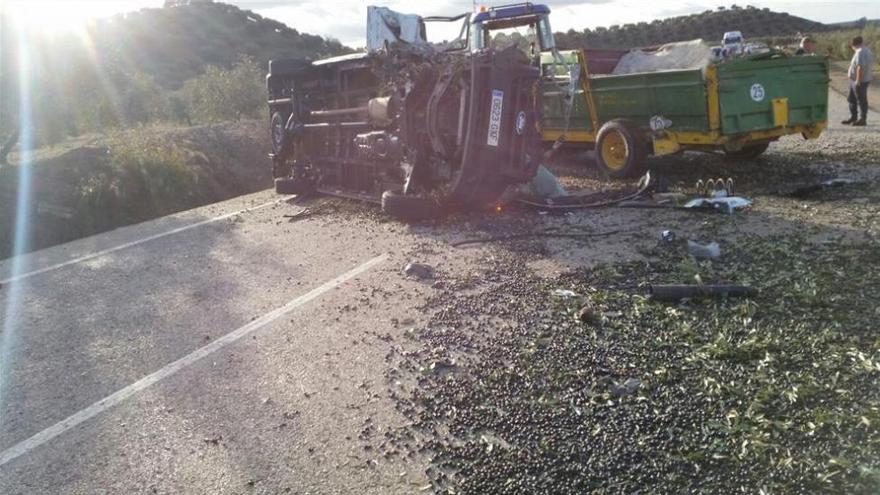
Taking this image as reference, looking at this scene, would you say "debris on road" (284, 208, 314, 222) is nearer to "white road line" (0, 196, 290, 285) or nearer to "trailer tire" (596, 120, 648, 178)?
"white road line" (0, 196, 290, 285)

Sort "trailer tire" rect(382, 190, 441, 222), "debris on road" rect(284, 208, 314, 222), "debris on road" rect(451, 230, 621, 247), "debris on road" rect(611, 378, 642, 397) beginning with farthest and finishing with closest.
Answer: "debris on road" rect(284, 208, 314, 222) → "trailer tire" rect(382, 190, 441, 222) → "debris on road" rect(451, 230, 621, 247) → "debris on road" rect(611, 378, 642, 397)

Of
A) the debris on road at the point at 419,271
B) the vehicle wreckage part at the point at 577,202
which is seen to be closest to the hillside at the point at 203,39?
the vehicle wreckage part at the point at 577,202

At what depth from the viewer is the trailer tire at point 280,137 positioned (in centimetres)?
1157

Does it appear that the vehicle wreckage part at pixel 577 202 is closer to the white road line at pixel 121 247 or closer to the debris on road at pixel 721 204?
the debris on road at pixel 721 204

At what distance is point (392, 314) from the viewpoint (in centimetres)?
577

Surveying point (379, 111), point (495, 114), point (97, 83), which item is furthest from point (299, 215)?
point (97, 83)

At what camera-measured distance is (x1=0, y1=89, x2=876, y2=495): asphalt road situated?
3.75 meters

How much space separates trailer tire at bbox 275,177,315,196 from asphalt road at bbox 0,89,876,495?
6.88ft

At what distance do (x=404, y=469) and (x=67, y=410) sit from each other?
235cm

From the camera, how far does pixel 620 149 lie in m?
11.2

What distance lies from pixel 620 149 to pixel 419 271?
571 cm

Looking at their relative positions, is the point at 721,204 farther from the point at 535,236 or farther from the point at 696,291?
the point at 696,291

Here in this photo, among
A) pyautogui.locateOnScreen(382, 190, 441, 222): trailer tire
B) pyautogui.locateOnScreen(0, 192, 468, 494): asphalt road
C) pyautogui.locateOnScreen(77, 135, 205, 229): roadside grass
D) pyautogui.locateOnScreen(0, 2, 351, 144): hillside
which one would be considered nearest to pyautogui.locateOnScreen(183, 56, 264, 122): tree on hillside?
pyautogui.locateOnScreen(0, 2, 351, 144): hillside

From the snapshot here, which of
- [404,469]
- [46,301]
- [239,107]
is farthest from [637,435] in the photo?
[239,107]
